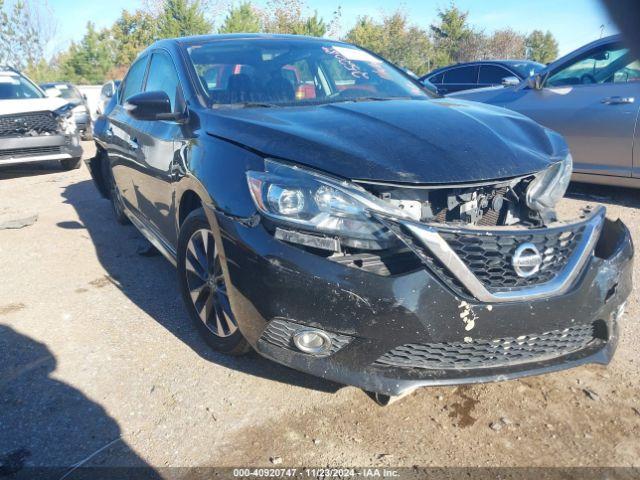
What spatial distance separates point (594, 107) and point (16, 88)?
28.7ft

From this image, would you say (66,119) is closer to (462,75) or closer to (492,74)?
(462,75)

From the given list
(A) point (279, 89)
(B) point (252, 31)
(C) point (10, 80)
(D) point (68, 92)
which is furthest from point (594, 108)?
(B) point (252, 31)

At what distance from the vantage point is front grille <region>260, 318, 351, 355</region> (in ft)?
7.17

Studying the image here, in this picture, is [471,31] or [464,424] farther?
[471,31]

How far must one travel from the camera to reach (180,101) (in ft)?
10.6

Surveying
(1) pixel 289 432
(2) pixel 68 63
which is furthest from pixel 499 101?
(2) pixel 68 63

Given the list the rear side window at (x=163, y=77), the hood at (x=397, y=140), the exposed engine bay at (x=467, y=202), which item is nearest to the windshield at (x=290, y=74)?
the rear side window at (x=163, y=77)

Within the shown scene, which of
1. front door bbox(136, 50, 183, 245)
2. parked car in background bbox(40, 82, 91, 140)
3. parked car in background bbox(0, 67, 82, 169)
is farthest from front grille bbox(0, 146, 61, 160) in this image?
front door bbox(136, 50, 183, 245)

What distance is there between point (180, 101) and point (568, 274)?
88.0 inches

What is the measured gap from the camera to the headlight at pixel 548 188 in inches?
98.4

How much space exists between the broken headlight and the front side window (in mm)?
7208

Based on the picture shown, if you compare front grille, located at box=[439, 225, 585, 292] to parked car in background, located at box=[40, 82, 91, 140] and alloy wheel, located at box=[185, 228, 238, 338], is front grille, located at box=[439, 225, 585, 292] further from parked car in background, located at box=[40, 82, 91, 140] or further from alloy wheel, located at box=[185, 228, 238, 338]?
parked car in background, located at box=[40, 82, 91, 140]

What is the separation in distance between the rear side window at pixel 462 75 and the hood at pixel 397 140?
861 centimetres

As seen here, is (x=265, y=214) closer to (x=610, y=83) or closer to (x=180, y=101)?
(x=180, y=101)
